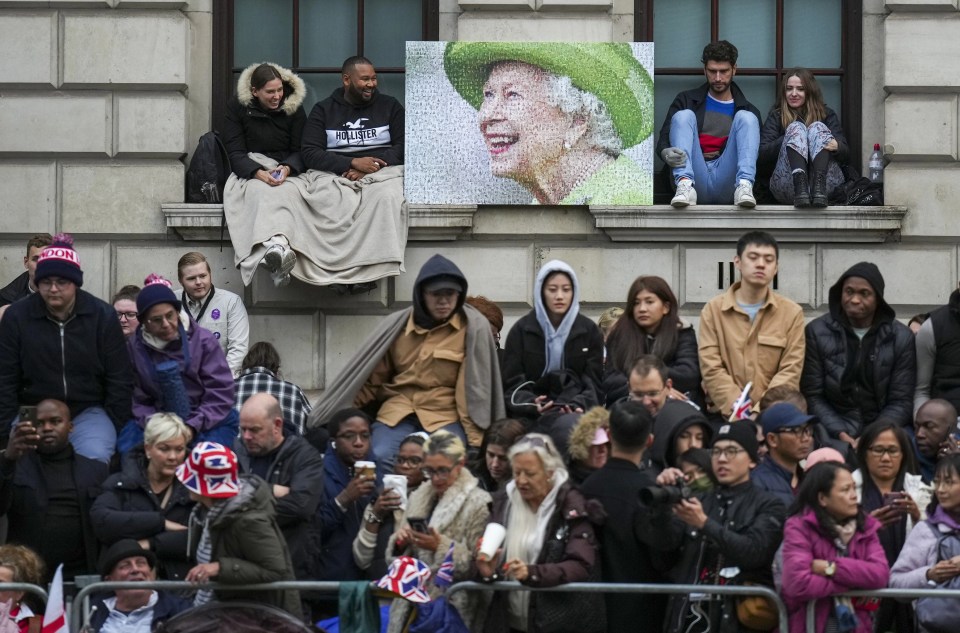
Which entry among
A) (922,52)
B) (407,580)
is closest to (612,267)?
(922,52)

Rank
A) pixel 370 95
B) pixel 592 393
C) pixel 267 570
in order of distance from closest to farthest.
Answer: pixel 267 570 < pixel 592 393 < pixel 370 95

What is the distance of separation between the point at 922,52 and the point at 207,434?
7.21 meters

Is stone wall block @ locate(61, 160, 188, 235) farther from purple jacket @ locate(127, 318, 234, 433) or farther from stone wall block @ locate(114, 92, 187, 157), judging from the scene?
purple jacket @ locate(127, 318, 234, 433)

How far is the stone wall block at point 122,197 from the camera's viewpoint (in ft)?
57.1

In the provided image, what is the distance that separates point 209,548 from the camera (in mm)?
11695

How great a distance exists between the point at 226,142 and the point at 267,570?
21.1 feet

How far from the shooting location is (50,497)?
42.9 ft

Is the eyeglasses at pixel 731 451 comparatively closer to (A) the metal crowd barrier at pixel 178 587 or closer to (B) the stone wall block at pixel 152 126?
(A) the metal crowd barrier at pixel 178 587

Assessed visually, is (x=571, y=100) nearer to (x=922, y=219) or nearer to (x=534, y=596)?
(x=922, y=219)

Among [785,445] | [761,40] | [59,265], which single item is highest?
[761,40]

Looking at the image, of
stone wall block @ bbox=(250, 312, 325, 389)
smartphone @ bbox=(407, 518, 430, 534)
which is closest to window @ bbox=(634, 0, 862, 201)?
stone wall block @ bbox=(250, 312, 325, 389)

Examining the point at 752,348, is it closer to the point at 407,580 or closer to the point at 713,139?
the point at 713,139

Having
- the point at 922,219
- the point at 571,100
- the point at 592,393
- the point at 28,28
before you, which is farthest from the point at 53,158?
the point at 922,219

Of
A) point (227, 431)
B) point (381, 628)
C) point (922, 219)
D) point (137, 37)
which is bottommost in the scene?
point (381, 628)
